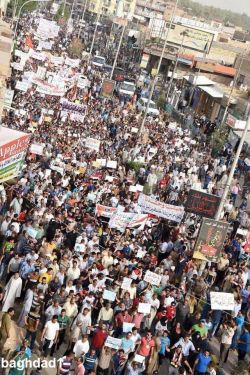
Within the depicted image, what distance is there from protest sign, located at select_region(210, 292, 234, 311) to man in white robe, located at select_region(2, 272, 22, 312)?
12.1ft

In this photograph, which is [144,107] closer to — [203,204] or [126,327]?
[203,204]

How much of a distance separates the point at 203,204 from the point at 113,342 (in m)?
6.77

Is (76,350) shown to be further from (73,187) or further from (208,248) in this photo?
(73,187)

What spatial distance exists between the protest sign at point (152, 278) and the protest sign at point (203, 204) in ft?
12.5

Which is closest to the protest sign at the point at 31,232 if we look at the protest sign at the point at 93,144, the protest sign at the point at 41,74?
the protest sign at the point at 93,144

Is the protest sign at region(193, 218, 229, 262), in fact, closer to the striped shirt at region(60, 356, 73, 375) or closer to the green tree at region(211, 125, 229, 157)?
the striped shirt at region(60, 356, 73, 375)

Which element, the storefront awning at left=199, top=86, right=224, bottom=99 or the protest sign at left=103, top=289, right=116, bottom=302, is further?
the storefront awning at left=199, top=86, right=224, bottom=99

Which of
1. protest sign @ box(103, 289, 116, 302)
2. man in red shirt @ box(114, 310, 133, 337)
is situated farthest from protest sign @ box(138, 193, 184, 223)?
man in red shirt @ box(114, 310, 133, 337)

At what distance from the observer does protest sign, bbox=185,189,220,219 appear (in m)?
18.5

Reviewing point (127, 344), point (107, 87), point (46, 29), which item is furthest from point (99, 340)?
Result: point (46, 29)

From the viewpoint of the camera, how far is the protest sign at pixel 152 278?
15.1 m

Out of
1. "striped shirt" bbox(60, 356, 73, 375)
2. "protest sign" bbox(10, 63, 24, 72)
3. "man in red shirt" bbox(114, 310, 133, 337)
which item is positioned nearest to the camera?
"striped shirt" bbox(60, 356, 73, 375)

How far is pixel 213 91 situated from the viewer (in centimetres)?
5316

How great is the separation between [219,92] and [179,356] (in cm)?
4165
